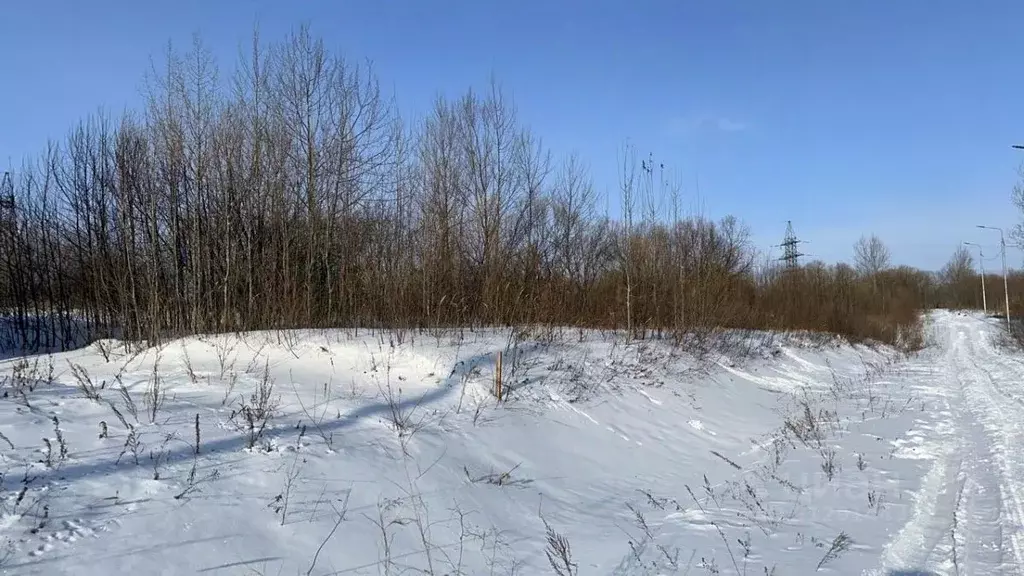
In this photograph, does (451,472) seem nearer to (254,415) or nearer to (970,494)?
(254,415)

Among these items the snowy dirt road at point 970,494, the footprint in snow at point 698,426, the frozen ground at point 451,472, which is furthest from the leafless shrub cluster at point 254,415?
the footprint in snow at point 698,426

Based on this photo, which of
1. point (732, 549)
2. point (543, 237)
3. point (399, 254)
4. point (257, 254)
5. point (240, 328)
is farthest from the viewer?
point (543, 237)

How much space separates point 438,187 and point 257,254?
589cm

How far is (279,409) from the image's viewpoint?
6.40 metres

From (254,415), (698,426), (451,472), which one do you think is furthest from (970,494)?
(254,415)

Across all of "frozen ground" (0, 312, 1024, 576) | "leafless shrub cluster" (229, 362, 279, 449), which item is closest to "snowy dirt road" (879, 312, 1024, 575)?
"frozen ground" (0, 312, 1024, 576)

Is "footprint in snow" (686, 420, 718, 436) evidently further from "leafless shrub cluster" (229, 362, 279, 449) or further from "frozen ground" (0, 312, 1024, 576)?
"leafless shrub cluster" (229, 362, 279, 449)

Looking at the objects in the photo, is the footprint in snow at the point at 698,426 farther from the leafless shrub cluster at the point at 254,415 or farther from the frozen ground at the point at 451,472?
the leafless shrub cluster at the point at 254,415

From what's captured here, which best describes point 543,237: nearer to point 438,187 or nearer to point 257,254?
point 438,187

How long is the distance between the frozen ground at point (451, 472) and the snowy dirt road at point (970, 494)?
3 cm

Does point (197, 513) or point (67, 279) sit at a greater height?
point (67, 279)

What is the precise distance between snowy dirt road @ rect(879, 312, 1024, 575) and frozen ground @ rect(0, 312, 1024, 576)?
0.03 m

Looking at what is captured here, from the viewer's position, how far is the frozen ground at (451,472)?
3.98 m

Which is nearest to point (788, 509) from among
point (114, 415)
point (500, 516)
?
point (500, 516)
